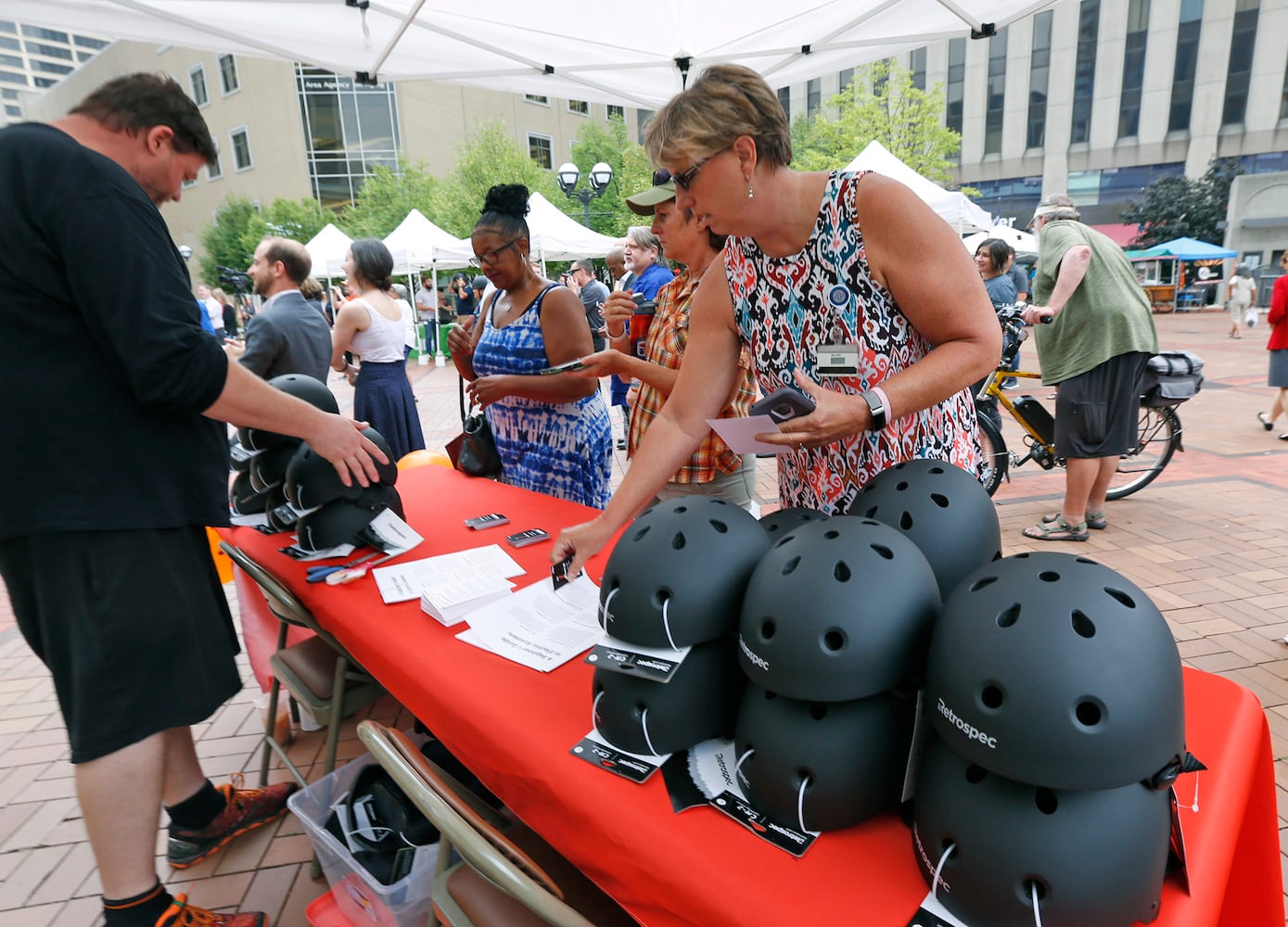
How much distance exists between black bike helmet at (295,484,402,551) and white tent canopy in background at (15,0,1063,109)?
3.06 metres

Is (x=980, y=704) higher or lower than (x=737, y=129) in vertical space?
lower

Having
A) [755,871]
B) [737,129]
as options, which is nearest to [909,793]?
[755,871]

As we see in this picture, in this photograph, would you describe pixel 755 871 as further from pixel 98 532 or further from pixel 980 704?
pixel 98 532

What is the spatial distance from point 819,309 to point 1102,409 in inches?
146

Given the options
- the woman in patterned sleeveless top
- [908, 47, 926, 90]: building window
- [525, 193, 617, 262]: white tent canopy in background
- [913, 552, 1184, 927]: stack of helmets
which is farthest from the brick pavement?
[908, 47, 926, 90]: building window

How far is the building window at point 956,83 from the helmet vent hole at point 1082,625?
160 feet

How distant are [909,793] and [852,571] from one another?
0.34m

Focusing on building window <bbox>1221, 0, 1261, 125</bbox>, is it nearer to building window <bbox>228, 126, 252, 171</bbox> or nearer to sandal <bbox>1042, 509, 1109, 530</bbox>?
sandal <bbox>1042, 509, 1109, 530</bbox>

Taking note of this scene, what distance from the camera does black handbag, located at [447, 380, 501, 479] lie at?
3.29 m

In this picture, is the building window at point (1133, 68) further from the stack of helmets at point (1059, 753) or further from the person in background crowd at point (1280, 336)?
the stack of helmets at point (1059, 753)

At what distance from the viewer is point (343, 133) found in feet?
116

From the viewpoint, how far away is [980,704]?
2.69 feet

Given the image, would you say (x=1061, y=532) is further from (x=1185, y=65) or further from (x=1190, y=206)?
(x=1185, y=65)

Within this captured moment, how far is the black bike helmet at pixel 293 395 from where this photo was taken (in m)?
2.33
